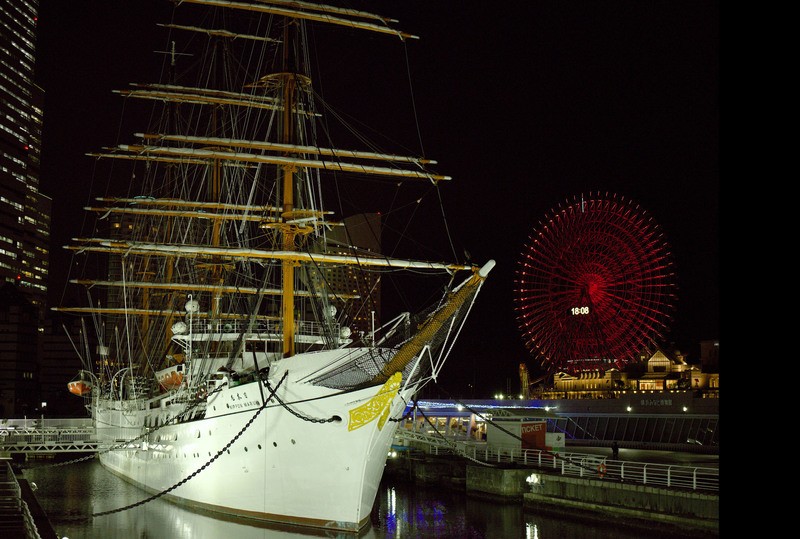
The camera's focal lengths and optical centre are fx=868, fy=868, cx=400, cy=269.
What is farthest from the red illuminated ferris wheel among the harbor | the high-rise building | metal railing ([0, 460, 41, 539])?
the high-rise building

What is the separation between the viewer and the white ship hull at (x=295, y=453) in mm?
24438

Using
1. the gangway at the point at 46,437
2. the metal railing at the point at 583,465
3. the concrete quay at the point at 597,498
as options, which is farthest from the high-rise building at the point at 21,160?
the concrete quay at the point at 597,498

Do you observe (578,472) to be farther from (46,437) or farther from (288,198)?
(46,437)

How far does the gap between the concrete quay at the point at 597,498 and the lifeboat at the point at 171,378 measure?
13679 millimetres

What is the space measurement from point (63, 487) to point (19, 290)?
402 ft

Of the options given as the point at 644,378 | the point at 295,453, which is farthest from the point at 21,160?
the point at 295,453

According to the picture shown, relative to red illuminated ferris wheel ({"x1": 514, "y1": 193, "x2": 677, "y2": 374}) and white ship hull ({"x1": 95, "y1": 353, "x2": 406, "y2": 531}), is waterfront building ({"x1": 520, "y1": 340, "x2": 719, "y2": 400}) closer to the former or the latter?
red illuminated ferris wheel ({"x1": 514, "y1": 193, "x2": 677, "y2": 374})

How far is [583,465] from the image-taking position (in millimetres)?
29359

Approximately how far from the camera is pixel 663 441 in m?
52.1

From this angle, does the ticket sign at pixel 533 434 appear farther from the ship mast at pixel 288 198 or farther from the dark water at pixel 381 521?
the ship mast at pixel 288 198

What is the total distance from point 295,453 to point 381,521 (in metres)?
6.49

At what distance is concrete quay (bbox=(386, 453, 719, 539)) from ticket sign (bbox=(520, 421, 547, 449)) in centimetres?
283

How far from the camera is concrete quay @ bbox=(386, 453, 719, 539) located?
2412 centimetres

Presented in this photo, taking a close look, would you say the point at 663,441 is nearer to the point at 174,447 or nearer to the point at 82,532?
the point at 174,447
